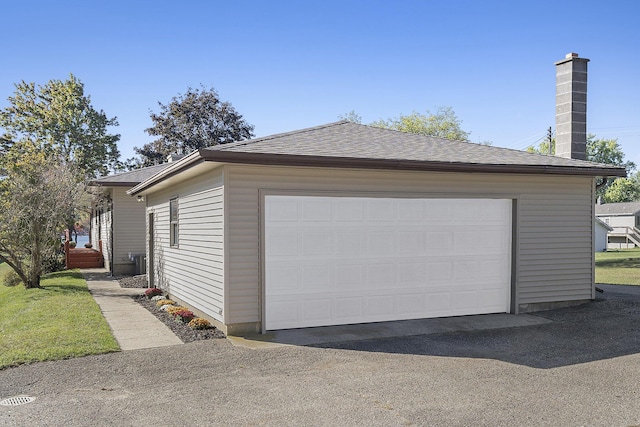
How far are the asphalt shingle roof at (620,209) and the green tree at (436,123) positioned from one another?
16877mm

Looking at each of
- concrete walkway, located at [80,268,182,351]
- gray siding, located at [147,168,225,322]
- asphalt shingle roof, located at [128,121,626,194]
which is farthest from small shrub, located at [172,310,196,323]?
asphalt shingle roof, located at [128,121,626,194]

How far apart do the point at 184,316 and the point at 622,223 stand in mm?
46945

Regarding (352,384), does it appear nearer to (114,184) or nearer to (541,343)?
(541,343)

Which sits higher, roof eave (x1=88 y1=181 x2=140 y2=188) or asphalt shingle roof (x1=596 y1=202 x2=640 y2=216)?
roof eave (x1=88 y1=181 x2=140 y2=188)

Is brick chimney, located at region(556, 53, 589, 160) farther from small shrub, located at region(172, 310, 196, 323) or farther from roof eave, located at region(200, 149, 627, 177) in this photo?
small shrub, located at region(172, 310, 196, 323)

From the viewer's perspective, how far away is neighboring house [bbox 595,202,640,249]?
141ft

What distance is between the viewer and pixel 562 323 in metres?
9.29

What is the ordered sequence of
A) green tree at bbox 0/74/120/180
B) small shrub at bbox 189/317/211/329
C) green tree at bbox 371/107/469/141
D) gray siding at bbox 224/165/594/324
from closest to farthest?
gray siding at bbox 224/165/594/324, small shrub at bbox 189/317/211/329, green tree at bbox 0/74/120/180, green tree at bbox 371/107/469/141

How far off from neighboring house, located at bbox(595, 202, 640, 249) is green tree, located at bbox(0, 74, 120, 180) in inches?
1594

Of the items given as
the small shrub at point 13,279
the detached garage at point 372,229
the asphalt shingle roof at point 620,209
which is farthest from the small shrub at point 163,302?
the asphalt shingle roof at point 620,209

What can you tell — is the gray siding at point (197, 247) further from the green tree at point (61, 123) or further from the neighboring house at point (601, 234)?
the neighboring house at point (601, 234)

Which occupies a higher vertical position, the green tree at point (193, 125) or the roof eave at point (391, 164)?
the green tree at point (193, 125)

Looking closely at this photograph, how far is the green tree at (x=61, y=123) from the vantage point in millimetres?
32750

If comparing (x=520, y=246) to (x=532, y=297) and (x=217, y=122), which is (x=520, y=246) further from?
(x=217, y=122)
